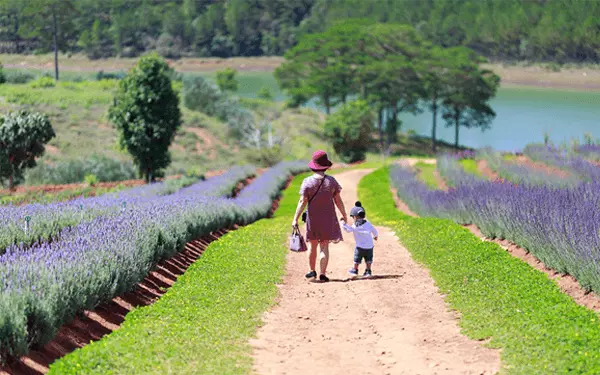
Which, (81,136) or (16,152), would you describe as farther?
(81,136)

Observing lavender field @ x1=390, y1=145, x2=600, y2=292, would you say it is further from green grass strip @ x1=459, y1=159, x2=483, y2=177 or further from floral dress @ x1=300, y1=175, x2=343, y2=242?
green grass strip @ x1=459, y1=159, x2=483, y2=177

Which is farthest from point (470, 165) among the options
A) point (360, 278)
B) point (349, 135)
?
point (360, 278)

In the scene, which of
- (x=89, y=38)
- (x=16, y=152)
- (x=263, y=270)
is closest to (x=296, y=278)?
(x=263, y=270)

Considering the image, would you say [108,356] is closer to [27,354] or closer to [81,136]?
[27,354]

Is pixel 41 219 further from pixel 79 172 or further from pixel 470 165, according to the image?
pixel 470 165

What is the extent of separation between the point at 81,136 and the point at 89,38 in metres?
64.1

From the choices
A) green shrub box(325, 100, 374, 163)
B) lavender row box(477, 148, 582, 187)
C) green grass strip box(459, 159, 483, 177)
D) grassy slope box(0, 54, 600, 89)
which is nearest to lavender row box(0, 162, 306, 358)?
lavender row box(477, 148, 582, 187)

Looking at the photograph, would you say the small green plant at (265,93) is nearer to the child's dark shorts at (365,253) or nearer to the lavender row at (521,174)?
the lavender row at (521,174)

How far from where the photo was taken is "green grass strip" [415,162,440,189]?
3578 cm

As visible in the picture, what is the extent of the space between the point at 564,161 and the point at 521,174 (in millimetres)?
3652

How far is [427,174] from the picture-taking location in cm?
4019

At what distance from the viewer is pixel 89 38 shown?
4806 inches

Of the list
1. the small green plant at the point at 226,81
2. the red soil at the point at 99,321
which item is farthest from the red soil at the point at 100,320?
the small green plant at the point at 226,81

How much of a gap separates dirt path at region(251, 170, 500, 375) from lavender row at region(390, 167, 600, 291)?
1.82 metres
